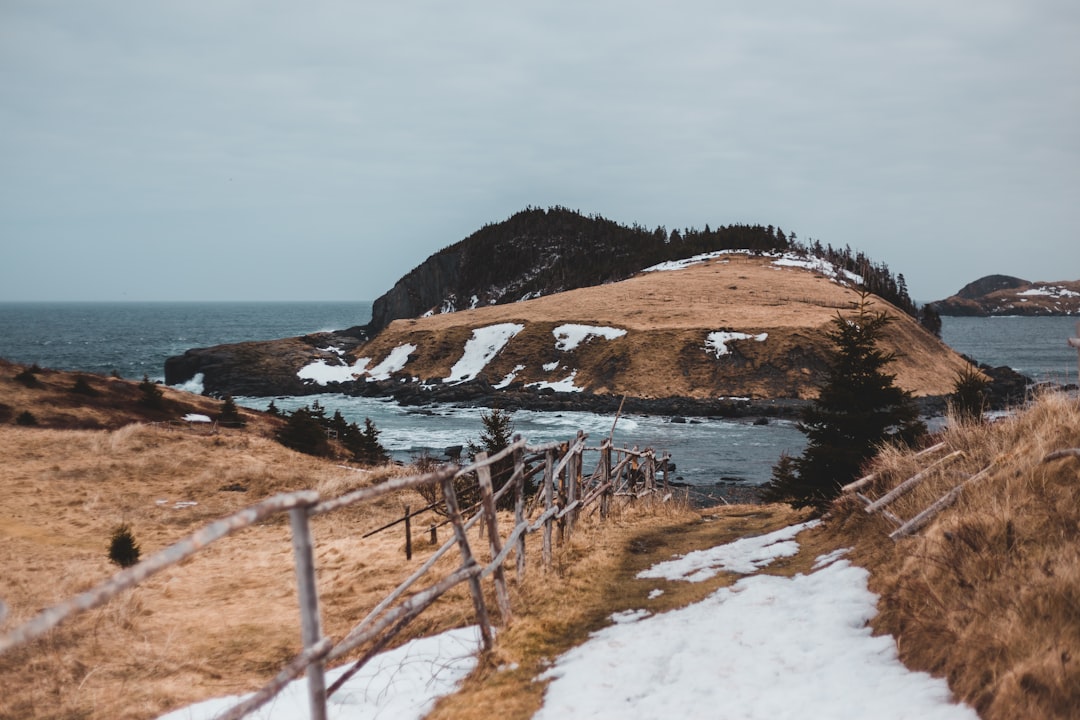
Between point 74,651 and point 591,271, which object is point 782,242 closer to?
point 591,271

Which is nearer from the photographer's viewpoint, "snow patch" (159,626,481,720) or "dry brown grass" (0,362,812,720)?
"snow patch" (159,626,481,720)

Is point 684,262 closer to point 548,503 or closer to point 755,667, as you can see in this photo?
point 548,503

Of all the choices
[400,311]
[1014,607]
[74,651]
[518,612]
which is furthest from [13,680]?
[400,311]

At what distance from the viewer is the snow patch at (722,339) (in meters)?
58.3

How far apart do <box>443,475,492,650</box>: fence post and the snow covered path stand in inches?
15.4

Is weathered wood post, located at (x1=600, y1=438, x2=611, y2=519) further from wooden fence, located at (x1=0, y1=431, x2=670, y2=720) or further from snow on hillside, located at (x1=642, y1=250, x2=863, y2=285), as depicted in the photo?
snow on hillside, located at (x1=642, y1=250, x2=863, y2=285)

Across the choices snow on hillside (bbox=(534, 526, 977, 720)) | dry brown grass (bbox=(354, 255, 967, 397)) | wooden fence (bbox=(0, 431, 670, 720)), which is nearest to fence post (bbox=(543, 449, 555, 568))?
wooden fence (bbox=(0, 431, 670, 720))

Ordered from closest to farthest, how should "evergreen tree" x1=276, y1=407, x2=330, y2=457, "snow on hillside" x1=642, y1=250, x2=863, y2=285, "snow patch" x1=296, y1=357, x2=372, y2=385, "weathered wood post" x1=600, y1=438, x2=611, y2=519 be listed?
"weathered wood post" x1=600, y1=438, x2=611, y2=519 → "evergreen tree" x1=276, y1=407, x2=330, y2=457 → "snow patch" x1=296, y1=357, x2=372, y2=385 → "snow on hillside" x1=642, y1=250, x2=863, y2=285

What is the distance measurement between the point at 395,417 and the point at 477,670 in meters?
45.7

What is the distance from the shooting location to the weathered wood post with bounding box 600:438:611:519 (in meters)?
13.2

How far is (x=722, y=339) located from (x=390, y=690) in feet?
186

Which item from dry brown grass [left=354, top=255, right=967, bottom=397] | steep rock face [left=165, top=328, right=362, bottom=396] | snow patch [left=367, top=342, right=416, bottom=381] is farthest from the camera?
snow patch [left=367, top=342, right=416, bottom=381]

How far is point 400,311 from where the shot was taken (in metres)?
130

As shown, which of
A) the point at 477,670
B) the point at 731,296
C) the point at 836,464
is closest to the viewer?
the point at 477,670
